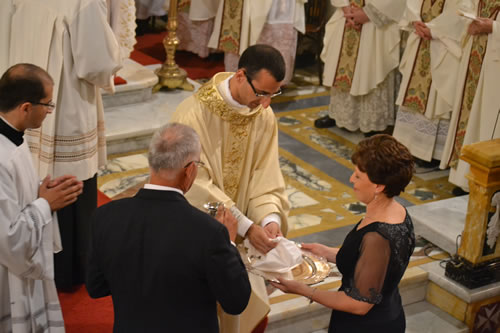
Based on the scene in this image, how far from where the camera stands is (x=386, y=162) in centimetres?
298

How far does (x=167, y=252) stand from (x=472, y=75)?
4251mm

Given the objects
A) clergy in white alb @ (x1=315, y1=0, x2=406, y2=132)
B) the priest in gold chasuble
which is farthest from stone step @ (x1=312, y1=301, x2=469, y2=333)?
clergy in white alb @ (x1=315, y1=0, x2=406, y2=132)

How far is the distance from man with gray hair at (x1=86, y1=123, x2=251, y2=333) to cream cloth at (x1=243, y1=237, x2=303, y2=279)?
2.23ft

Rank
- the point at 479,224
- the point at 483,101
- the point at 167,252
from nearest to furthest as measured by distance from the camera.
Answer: the point at 167,252 → the point at 479,224 → the point at 483,101

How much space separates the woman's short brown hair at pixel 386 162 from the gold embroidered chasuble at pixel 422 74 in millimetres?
3768

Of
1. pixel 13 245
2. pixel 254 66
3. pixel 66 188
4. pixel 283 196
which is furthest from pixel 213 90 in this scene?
Answer: pixel 13 245

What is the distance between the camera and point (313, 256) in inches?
139

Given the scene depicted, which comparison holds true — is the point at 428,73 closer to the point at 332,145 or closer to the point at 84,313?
the point at 332,145

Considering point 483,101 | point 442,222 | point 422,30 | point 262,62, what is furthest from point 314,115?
point 262,62

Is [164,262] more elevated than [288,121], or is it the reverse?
[164,262]

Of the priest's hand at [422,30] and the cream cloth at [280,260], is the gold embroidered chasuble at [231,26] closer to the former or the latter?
the priest's hand at [422,30]

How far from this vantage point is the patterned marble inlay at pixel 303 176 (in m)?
6.45

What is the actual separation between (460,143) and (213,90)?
10.7 feet

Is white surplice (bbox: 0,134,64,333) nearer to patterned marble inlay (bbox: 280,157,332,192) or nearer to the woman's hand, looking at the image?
the woman's hand
